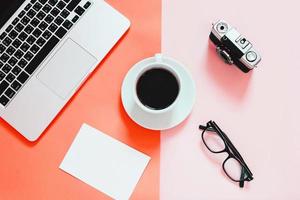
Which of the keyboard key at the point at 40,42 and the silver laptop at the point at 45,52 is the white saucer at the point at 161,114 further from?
the keyboard key at the point at 40,42

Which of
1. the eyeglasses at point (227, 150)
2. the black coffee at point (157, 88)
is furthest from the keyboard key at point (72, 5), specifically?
the eyeglasses at point (227, 150)

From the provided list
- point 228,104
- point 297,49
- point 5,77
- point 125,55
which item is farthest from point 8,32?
point 297,49

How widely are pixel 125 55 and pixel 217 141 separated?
0.85 ft

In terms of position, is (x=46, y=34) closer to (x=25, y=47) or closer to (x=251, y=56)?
(x=25, y=47)

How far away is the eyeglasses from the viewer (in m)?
0.87

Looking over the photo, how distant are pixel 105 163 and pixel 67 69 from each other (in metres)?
0.21

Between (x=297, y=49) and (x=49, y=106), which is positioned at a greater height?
(x=297, y=49)

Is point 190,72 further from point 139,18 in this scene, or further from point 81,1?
point 81,1

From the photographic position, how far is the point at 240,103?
889mm

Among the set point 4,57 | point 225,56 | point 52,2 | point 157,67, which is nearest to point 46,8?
point 52,2

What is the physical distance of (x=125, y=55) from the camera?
2.94ft

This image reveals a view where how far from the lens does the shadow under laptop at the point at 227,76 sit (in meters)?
0.89

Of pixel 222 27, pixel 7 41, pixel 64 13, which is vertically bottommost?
pixel 7 41

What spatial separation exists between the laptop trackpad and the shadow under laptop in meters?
0.24
